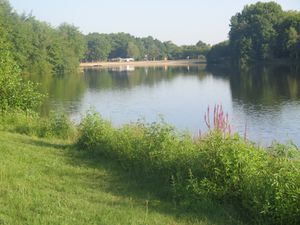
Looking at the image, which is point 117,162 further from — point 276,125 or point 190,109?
point 190,109

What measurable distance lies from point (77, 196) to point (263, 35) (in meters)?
102

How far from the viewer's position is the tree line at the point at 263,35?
313ft

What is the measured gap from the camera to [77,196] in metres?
7.76

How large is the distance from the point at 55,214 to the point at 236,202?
11.0 ft

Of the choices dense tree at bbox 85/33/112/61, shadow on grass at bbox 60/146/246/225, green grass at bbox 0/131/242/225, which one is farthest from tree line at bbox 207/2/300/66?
green grass at bbox 0/131/242/225

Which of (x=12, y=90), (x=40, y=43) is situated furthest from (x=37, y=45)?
(x=12, y=90)

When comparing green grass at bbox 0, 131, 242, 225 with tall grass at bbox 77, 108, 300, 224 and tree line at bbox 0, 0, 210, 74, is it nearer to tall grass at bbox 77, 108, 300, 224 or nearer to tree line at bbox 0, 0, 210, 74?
tall grass at bbox 77, 108, 300, 224

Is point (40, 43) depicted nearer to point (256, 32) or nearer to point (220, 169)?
point (256, 32)

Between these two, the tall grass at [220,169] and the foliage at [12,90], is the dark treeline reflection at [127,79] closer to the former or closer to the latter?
the foliage at [12,90]

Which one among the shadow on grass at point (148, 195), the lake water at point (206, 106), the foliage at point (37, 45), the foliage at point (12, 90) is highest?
the foliage at point (37, 45)

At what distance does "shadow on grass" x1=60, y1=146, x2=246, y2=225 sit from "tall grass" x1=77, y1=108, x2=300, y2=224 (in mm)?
183

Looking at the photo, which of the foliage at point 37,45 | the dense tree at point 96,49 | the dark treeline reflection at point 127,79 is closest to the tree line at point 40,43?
the foliage at point 37,45

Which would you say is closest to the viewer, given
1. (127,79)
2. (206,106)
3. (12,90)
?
(12,90)

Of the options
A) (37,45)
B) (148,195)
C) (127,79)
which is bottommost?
(127,79)
